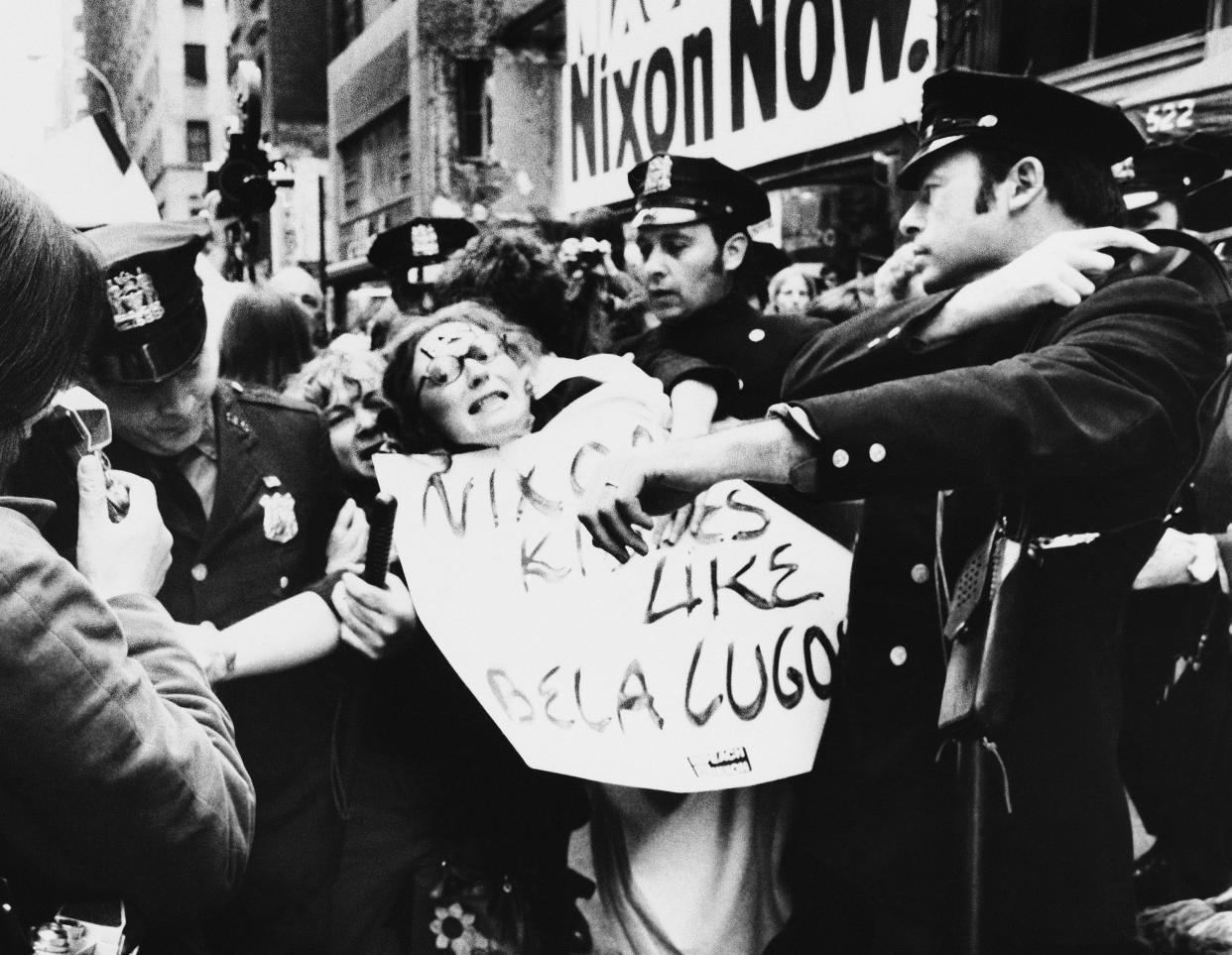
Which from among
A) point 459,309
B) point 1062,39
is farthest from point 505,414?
point 1062,39

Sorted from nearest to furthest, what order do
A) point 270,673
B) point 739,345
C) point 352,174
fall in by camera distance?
point 270,673
point 739,345
point 352,174

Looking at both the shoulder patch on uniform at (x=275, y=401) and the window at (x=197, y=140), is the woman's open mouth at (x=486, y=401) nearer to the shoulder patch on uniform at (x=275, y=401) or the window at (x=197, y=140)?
the shoulder patch on uniform at (x=275, y=401)

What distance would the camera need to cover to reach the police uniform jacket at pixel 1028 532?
1.64m

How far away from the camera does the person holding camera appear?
117 centimetres

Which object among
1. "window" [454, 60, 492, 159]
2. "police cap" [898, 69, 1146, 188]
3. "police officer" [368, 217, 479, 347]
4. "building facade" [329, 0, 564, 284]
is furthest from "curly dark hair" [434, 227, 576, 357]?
"window" [454, 60, 492, 159]

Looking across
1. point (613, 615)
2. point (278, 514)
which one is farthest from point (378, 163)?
point (613, 615)

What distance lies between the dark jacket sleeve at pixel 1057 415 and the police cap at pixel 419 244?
3.01 m

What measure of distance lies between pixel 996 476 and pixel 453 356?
3.63ft

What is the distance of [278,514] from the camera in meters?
2.47

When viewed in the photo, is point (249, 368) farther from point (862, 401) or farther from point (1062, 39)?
point (1062, 39)

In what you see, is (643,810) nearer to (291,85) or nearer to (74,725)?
(74,725)

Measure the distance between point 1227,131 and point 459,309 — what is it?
2.74 meters

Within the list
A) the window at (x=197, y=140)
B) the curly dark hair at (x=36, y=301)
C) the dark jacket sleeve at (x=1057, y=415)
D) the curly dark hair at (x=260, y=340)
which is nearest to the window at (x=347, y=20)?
the curly dark hair at (x=260, y=340)

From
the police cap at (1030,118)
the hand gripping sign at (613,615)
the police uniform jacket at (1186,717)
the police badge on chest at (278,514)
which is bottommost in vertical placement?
the police uniform jacket at (1186,717)
